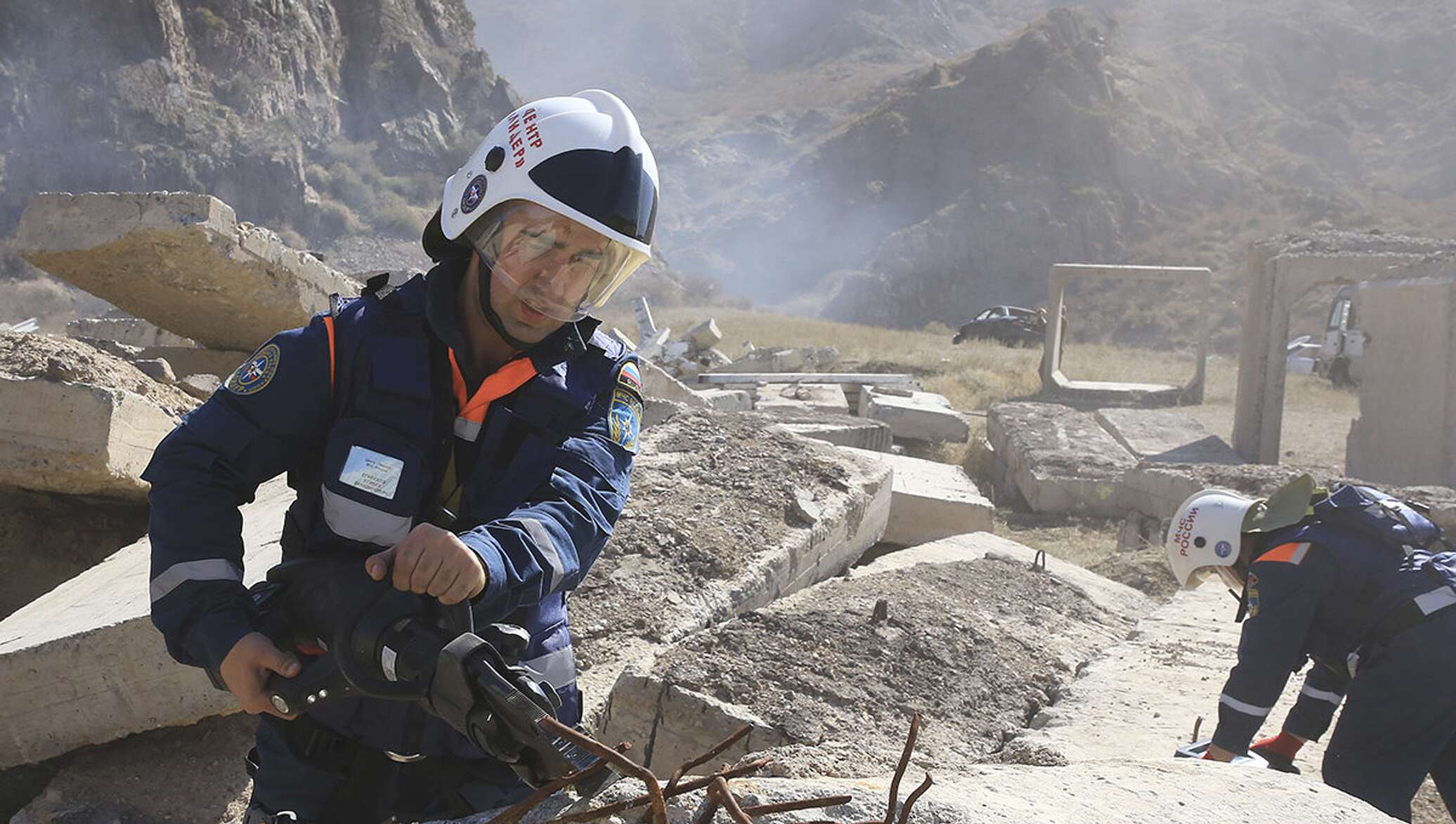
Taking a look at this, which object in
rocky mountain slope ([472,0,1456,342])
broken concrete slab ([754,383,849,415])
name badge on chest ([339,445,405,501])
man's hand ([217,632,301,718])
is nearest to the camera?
man's hand ([217,632,301,718])

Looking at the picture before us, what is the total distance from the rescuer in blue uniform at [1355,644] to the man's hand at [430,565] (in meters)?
2.73

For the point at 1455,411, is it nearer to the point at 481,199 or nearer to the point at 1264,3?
the point at 481,199

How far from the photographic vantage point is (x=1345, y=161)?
52625mm

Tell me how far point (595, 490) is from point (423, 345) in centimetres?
36

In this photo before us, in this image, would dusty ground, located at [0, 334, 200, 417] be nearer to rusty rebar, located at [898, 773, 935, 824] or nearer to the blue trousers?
rusty rebar, located at [898, 773, 935, 824]

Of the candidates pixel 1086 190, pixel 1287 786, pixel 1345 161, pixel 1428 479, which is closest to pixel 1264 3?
pixel 1345 161

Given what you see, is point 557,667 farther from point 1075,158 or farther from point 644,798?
point 1075,158

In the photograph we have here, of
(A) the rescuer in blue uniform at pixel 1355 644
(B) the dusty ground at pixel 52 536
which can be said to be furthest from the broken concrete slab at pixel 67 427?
(A) the rescuer in blue uniform at pixel 1355 644

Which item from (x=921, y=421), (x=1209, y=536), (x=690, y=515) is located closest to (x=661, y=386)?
(x=921, y=421)

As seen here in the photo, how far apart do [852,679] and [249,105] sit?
36.8 meters

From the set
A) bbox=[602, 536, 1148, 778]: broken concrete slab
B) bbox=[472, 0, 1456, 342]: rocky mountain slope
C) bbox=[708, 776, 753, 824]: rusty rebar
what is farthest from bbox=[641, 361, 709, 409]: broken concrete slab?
bbox=[472, 0, 1456, 342]: rocky mountain slope

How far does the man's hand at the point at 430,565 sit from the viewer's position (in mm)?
1515

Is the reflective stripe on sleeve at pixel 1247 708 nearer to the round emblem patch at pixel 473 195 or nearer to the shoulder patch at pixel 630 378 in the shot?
the shoulder patch at pixel 630 378

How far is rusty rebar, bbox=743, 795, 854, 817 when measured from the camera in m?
1.52
